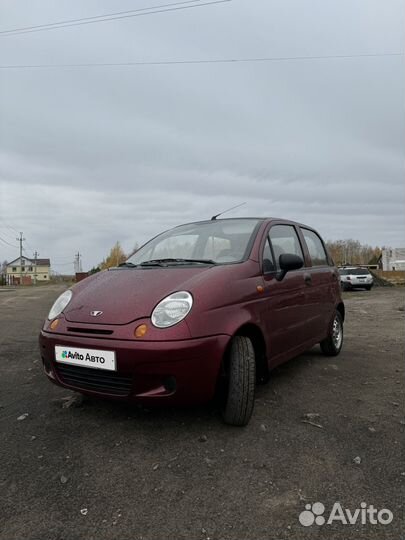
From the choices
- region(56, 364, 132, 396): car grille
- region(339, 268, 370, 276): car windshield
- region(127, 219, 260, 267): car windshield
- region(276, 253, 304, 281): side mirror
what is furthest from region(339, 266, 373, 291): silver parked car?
region(56, 364, 132, 396): car grille

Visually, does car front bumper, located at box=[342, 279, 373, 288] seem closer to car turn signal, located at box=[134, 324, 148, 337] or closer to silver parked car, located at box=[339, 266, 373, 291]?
silver parked car, located at box=[339, 266, 373, 291]

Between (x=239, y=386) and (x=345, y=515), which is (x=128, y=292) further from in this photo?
(x=345, y=515)

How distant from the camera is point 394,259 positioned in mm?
55625

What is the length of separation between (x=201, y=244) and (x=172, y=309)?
1.20 m

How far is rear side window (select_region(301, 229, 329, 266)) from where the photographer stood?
4.81m

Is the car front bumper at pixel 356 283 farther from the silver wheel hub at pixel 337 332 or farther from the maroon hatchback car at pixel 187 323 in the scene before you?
the maroon hatchback car at pixel 187 323

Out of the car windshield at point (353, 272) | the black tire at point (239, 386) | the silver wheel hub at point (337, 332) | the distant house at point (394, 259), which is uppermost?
the black tire at point (239, 386)

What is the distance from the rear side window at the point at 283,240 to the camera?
3861mm

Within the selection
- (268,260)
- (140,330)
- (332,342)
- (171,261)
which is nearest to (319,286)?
(332,342)

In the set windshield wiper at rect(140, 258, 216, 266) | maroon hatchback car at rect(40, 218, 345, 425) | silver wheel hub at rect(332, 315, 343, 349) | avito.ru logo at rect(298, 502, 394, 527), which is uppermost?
windshield wiper at rect(140, 258, 216, 266)

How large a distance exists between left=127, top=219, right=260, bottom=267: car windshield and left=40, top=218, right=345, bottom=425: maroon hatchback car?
0.05 feet

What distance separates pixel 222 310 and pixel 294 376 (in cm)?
186

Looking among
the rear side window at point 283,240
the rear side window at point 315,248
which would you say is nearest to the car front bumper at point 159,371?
the rear side window at point 283,240

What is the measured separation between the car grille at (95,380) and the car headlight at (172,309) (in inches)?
16.0
